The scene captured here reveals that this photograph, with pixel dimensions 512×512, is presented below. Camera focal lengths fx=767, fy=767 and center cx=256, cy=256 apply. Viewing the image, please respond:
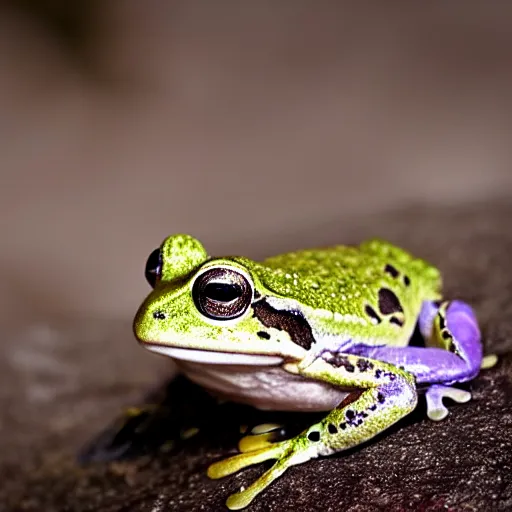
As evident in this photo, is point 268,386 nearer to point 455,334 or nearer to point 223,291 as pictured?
point 223,291

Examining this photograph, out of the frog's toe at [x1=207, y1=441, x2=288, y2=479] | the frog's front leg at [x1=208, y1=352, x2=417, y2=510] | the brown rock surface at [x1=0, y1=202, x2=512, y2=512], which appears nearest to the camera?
the brown rock surface at [x1=0, y1=202, x2=512, y2=512]

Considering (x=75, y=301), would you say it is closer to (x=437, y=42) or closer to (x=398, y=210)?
(x=398, y=210)

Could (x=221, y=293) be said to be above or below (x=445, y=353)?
above

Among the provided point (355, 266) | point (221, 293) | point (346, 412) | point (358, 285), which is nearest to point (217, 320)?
point (221, 293)

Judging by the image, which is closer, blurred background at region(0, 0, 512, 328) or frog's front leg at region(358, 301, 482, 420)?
frog's front leg at region(358, 301, 482, 420)

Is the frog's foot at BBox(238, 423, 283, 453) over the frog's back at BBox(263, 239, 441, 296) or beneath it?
beneath

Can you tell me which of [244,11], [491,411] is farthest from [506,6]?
[491,411]

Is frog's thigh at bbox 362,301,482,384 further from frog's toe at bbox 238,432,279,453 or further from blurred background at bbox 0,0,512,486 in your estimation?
blurred background at bbox 0,0,512,486

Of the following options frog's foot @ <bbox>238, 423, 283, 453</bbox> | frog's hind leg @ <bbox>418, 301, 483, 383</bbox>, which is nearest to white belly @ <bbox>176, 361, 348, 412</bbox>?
frog's foot @ <bbox>238, 423, 283, 453</bbox>
